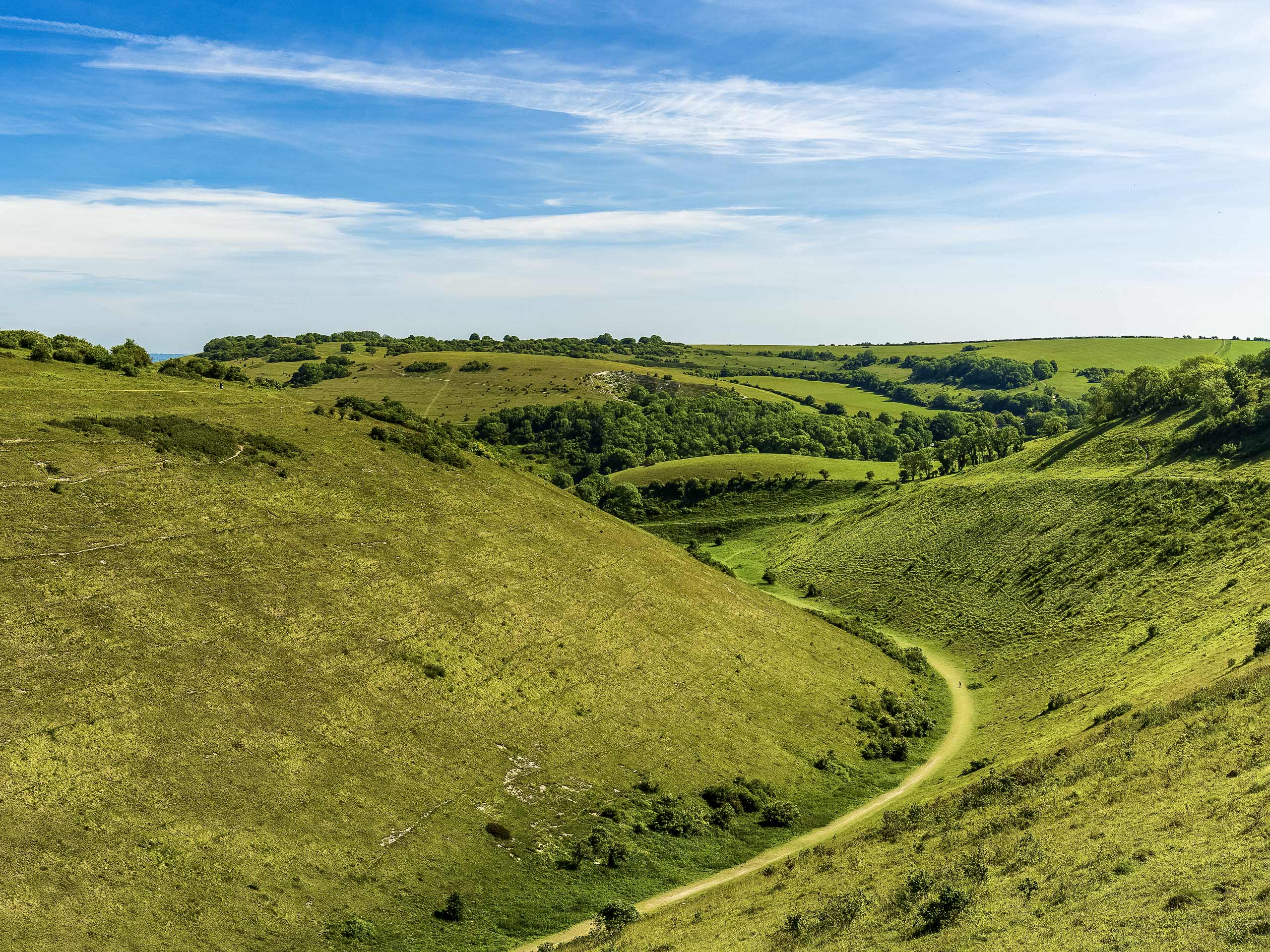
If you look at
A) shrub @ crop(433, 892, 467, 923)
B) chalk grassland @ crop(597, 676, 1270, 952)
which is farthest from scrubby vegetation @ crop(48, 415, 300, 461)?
chalk grassland @ crop(597, 676, 1270, 952)

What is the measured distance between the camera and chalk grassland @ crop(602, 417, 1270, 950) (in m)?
26.0

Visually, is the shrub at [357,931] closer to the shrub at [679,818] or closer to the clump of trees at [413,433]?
the shrub at [679,818]

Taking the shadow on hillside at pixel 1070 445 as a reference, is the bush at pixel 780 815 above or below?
below

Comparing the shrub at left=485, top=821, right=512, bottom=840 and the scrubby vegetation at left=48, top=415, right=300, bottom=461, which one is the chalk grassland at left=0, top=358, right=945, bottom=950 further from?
the scrubby vegetation at left=48, top=415, right=300, bottom=461

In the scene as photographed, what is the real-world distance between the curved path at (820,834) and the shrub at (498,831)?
7.29 metres

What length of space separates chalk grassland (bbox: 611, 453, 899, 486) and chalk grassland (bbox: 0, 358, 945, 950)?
104378mm

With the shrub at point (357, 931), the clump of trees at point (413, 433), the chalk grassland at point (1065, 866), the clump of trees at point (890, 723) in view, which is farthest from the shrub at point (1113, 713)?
the clump of trees at point (413, 433)

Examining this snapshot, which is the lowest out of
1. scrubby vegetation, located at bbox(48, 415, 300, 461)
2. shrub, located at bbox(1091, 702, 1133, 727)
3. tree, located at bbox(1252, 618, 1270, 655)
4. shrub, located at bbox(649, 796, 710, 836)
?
shrub, located at bbox(649, 796, 710, 836)

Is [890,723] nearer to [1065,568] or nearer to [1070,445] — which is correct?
[1065,568]

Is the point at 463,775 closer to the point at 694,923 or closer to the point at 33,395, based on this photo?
the point at 694,923

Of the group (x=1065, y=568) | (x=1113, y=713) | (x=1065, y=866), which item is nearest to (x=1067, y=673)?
(x=1065, y=568)

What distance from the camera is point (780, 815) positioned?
173 feet

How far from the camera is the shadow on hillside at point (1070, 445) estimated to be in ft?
417

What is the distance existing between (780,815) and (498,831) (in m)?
19.3
